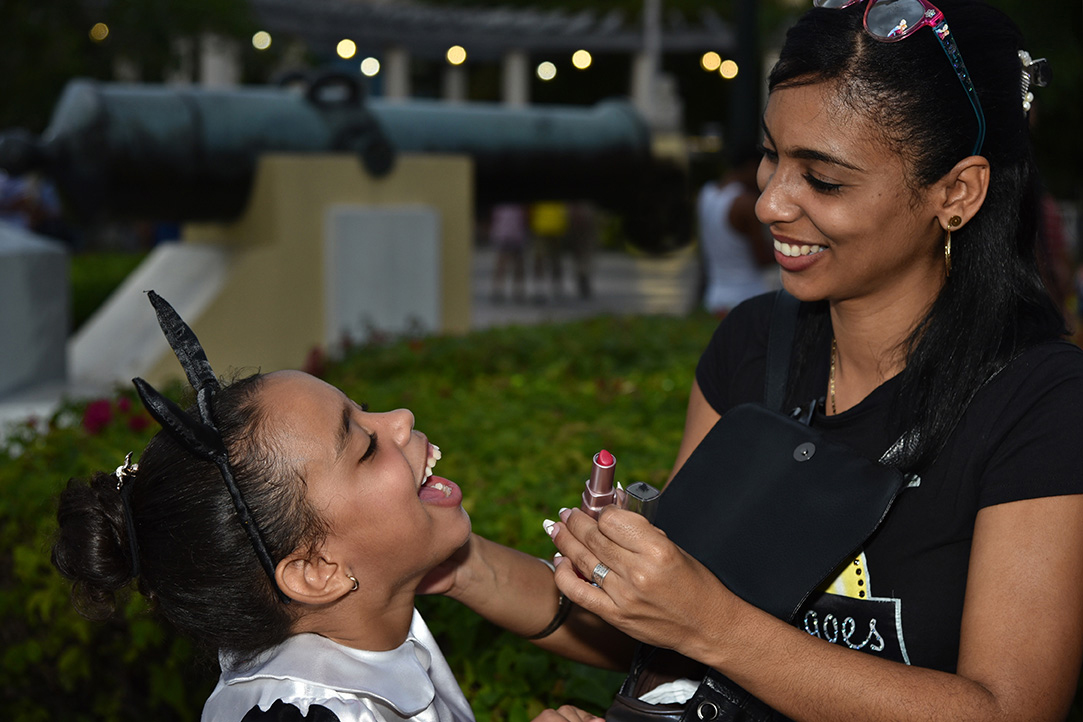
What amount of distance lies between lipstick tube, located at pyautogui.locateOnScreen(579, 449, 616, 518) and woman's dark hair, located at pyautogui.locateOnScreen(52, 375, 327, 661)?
1.48 feet

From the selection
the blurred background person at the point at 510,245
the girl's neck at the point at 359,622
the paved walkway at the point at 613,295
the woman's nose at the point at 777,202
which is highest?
the woman's nose at the point at 777,202

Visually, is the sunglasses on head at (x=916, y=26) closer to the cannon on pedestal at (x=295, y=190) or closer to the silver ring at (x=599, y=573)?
the silver ring at (x=599, y=573)

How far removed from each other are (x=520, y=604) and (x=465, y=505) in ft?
2.60

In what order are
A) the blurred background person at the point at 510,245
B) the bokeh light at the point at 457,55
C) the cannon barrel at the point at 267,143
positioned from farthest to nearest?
1. the bokeh light at the point at 457,55
2. the blurred background person at the point at 510,245
3. the cannon barrel at the point at 267,143

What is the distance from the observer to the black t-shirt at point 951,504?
159 cm

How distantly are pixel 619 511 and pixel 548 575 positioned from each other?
631 mm

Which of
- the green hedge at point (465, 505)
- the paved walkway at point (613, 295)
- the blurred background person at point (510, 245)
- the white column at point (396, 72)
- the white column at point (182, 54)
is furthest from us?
the white column at point (396, 72)

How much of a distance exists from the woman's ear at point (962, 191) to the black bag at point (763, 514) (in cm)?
39

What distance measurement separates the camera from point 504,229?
53.0ft

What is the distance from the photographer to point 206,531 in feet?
6.00

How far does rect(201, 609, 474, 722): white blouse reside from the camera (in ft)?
5.94

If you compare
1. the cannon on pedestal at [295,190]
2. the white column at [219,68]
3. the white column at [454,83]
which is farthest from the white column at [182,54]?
the white column at [454,83]

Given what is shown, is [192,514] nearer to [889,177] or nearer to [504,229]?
[889,177]

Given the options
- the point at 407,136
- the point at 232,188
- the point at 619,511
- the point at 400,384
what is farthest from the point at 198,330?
the point at 619,511
